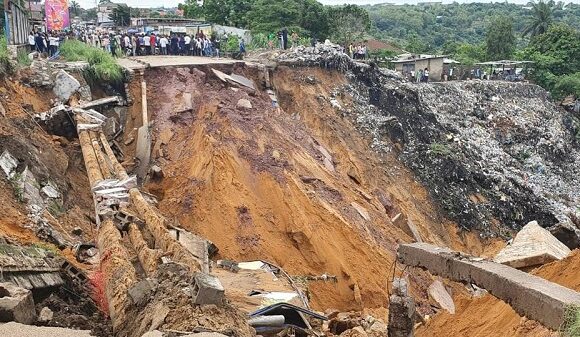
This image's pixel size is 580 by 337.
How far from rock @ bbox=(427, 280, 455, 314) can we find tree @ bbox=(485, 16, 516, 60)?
33.5 m

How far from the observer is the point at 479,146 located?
974 inches

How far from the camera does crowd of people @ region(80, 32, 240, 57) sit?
68.6 ft

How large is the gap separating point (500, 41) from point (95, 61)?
34.7 m

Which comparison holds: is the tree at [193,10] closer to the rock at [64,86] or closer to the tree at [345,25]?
the tree at [345,25]

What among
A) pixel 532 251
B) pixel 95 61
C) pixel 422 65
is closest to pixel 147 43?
pixel 95 61

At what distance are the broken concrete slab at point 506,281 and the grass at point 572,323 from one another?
0.51 ft

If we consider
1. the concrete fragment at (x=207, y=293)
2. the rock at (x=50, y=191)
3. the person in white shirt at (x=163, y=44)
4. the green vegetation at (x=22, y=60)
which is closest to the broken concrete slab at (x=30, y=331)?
the concrete fragment at (x=207, y=293)

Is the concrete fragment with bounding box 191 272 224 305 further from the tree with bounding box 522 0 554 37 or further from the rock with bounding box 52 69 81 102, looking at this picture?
the tree with bounding box 522 0 554 37

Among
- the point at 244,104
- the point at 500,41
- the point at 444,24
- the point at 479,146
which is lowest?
the point at 479,146

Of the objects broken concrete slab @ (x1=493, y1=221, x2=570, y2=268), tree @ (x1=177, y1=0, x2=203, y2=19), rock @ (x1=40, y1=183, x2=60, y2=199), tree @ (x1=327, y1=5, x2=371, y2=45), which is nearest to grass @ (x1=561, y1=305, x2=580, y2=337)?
broken concrete slab @ (x1=493, y1=221, x2=570, y2=268)

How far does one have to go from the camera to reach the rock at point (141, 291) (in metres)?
6.46

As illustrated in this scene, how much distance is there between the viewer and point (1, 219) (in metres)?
8.73

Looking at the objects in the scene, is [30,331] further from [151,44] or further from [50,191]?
[151,44]

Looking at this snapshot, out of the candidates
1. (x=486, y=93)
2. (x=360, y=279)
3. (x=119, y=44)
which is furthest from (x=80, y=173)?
(x=486, y=93)
